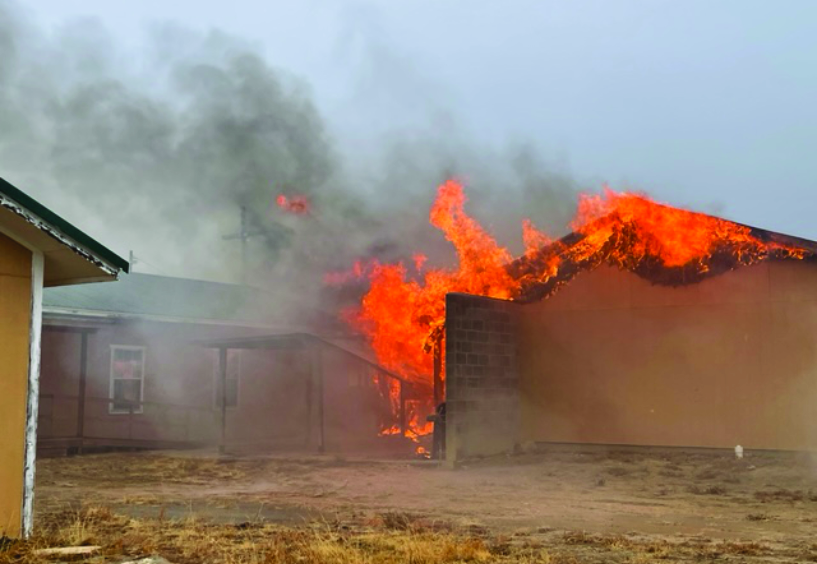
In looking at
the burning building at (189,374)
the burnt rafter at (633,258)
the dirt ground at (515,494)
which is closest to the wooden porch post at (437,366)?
the burnt rafter at (633,258)

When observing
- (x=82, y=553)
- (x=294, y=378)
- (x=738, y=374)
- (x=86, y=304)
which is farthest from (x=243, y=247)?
(x=82, y=553)

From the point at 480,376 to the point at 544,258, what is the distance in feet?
9.20

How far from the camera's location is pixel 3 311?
22.9ft

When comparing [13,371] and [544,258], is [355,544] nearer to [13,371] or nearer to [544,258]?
[13,371]

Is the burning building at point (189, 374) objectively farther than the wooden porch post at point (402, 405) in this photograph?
No

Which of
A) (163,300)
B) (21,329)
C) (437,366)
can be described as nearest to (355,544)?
(21,329)

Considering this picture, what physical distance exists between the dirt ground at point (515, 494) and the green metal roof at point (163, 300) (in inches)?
131

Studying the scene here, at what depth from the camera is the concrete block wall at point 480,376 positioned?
14.6m

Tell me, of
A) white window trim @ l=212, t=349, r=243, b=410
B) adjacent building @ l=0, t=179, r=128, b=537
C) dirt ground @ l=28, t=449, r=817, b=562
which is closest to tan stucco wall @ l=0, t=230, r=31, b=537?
adjacent building @ l=0, t=179, r=128, b=537

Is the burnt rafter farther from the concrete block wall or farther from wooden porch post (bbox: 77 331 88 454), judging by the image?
wooden porch post (bbox: 77 331 88 454)

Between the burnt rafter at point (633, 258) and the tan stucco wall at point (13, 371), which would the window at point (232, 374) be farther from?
the tan stucco wall at point (13, 371)

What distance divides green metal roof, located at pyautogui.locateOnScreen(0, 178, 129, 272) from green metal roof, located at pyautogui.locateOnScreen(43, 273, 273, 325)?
10452 mm

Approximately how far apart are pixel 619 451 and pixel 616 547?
861cm

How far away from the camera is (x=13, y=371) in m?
7.00
